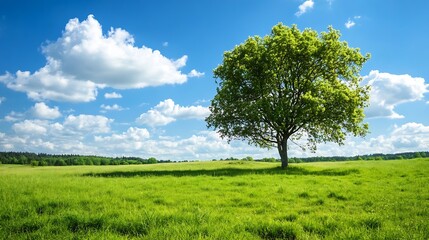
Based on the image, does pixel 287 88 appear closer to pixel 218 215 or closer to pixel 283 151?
pixel 283 151

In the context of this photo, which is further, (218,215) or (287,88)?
(287,88)

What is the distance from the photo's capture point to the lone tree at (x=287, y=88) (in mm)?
39406

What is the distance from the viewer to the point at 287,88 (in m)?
41.3

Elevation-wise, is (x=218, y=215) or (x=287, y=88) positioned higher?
(x=287, y=88)

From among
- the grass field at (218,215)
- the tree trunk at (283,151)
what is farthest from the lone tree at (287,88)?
the grass field at (218,215)

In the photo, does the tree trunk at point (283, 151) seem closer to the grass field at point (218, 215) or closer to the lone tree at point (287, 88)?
the lone tree at point (287, 88)

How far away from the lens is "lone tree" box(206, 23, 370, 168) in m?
39.4

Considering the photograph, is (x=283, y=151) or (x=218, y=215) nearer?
(x=218, y=215)

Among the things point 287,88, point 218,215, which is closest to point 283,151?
point 287,88

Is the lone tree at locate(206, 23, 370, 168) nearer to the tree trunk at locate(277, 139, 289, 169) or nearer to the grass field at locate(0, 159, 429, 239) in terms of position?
the tree trunk at locate(277, 139, 289, 169)

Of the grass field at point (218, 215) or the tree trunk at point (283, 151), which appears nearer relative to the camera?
the grass field at point (218, 215)

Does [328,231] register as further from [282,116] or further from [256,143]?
[256,143]

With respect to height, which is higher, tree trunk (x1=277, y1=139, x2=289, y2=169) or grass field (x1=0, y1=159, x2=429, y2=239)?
tree trunk (x1=277, y1=139, x2=289, y2=169)

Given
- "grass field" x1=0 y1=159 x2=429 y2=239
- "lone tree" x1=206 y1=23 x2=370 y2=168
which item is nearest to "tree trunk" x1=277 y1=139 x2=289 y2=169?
"lone tree" x1=206 y1=23 x2=370 y2=168
